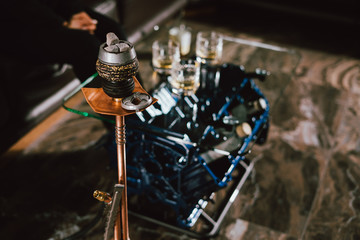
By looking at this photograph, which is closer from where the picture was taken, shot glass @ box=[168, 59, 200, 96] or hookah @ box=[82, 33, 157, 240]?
hookah @ box=[82, 33, 157, 240]

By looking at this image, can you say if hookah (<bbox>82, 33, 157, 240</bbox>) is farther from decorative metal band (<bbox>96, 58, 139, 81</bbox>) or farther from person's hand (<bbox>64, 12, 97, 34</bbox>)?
person's hand (<bbox>64, 12, 97, 34</bbox>)

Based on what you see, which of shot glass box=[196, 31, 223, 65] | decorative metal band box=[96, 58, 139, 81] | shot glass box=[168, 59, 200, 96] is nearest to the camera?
decorative metal band box=[96, 58, 139, 81]

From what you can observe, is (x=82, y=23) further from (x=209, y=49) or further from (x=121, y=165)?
(x=121, y=165)

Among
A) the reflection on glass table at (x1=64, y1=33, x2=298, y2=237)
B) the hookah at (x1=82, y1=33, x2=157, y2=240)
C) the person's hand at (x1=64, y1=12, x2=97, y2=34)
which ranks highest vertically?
the hookah at (x1=82, y1=33, x2=157, y2=240)

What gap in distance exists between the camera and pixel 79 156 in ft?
5.11

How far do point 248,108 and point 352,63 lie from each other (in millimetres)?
1340

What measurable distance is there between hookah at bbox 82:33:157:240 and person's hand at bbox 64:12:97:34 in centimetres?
72

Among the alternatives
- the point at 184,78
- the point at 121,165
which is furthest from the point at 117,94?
the point at 184,78

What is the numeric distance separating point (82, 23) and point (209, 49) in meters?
0.49

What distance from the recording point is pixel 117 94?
2.41ft

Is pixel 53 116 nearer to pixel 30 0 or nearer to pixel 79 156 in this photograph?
pixel 79 156

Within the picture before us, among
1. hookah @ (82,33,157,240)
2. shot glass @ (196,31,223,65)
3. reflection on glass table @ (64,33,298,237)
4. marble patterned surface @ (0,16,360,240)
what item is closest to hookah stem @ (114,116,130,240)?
hookah @ (82,33,157,240)

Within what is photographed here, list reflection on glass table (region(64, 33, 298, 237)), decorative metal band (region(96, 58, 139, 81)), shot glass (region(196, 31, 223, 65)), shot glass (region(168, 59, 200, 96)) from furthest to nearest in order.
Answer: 1. shot glass (region(196, 31, 223, 65))
2. shot glass (region(168, 59, 200, 96))
3. reflection on glass table (region(64, 33, 298, 237))
4. decorative metal band (region(96, 58, 139, 81))

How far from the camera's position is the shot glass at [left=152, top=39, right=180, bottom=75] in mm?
1330
